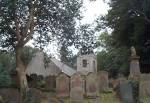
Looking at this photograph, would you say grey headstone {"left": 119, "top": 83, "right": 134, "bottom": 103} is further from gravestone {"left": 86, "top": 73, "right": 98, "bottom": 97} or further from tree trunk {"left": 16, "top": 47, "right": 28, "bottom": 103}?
tree trunk {"left": 16, "top": 47, "right": 28, "bottom": 103}

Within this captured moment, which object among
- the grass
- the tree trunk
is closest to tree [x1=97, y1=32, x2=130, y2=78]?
the grass

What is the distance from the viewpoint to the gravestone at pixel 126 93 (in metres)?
21.0

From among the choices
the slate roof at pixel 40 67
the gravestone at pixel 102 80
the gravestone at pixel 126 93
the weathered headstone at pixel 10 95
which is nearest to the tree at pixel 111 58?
the slate roof at pixel 40 67

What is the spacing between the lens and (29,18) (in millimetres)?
24828

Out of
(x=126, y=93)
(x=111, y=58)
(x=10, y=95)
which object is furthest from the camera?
(x=111, y=58)

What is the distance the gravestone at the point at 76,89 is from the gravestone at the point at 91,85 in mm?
569

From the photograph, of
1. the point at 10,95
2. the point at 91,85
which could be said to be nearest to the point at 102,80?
the point at 91,85

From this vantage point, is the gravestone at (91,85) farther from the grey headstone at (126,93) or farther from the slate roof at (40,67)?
the slate roof at (40,67)

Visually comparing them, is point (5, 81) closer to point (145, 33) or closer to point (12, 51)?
point (12, 51)

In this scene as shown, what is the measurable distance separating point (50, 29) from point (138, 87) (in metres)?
7.67

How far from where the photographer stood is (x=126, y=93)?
69.8 ft

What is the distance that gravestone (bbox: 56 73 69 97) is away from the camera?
23828mm

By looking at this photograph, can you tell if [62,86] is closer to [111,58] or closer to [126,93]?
[126,93]

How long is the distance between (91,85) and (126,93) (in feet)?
10.4
